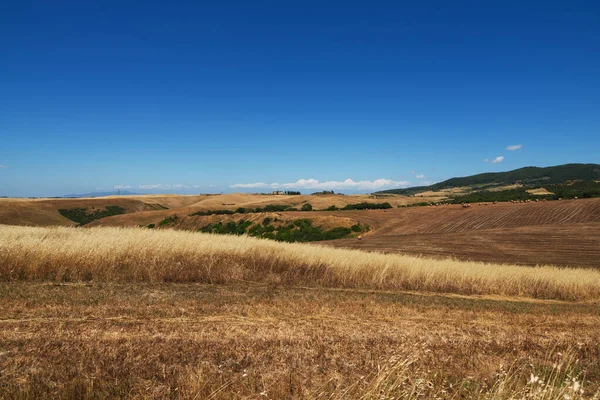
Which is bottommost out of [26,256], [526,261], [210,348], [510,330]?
[526,261]

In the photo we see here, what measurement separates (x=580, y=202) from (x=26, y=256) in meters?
50.8

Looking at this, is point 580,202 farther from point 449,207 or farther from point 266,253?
point 266,253

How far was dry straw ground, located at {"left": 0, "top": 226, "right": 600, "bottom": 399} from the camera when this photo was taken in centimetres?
472

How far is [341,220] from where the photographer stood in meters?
42.8

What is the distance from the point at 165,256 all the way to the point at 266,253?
390 cm

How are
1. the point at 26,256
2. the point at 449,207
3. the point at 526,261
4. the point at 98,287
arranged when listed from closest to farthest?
1. the point at 98,287
2. the point at 26,256
3. the point at 526,261
4. the point at 449,207

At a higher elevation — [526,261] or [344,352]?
[344,352]

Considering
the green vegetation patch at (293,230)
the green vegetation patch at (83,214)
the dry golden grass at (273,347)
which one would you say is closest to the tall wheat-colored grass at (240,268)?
the dry golden grass at (273,347)

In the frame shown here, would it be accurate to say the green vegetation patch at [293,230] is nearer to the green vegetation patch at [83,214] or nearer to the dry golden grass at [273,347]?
the dry golden grass at [273,347]

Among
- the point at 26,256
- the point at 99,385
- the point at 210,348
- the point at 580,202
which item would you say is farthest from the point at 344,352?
the point at 580,202

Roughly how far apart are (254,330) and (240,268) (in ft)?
21.4

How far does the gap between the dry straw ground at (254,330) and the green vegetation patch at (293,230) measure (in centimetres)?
2407

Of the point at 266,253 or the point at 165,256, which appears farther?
the point at 266,253

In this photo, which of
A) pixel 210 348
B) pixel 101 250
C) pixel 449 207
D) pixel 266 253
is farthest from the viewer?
pixel 449 207
